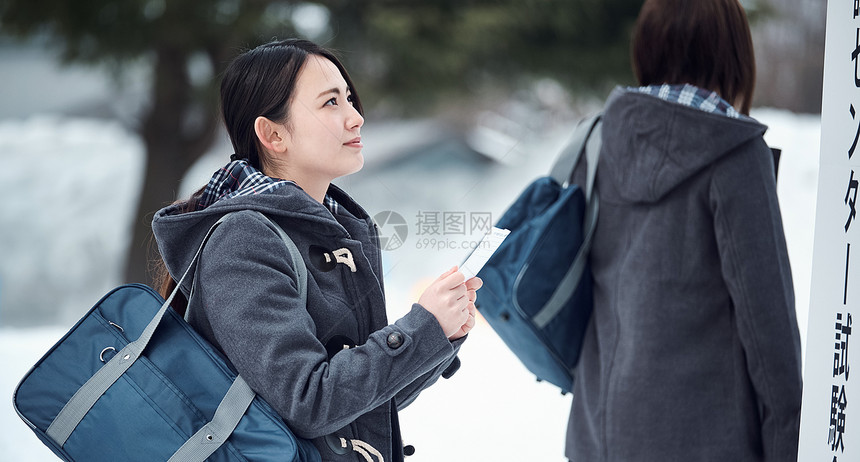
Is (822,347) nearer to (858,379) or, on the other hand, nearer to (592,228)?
(858,379)

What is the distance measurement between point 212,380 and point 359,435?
0.55ft

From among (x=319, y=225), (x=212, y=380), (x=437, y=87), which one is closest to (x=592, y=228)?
(x=319, y=225)

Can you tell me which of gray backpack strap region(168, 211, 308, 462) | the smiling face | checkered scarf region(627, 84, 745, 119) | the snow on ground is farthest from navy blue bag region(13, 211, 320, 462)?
checkered scarf region(627, 84, 745, 119)

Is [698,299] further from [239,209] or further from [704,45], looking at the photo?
[239,209]

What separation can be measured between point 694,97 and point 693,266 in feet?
0.87

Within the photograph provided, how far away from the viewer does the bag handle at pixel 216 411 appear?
0.73 metres

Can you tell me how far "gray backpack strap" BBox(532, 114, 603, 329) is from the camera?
4.09ft

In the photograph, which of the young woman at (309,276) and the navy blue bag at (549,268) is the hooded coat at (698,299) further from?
the young woman at (309,276)

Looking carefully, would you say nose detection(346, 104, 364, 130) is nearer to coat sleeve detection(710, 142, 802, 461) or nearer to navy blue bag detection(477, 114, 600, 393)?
navy blue bag detection(477, 114, 600, 393)

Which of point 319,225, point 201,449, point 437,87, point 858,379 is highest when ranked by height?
point 437,87

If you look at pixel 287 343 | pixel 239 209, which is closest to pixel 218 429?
pixel 287 343

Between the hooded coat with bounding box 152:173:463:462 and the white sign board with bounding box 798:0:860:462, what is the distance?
418 mm

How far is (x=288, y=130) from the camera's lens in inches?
32.5

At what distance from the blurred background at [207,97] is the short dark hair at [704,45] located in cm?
95
